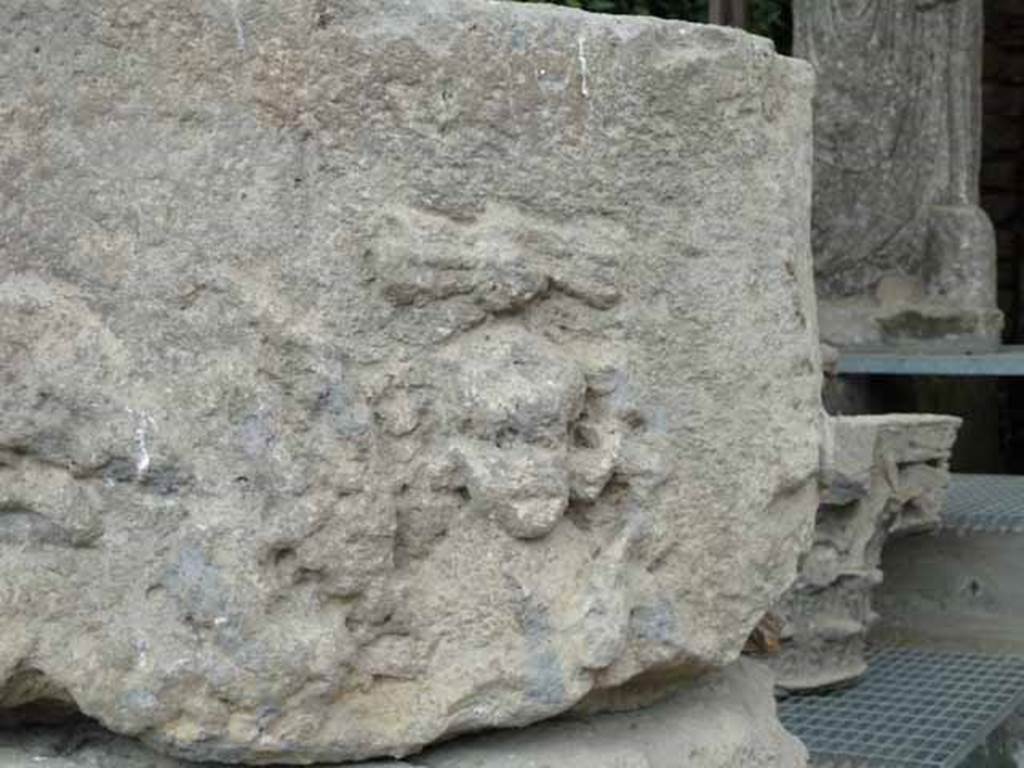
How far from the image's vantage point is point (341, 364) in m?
1.40

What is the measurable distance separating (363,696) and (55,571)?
0.84 feet

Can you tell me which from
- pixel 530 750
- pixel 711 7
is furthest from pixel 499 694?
pixel 711 7

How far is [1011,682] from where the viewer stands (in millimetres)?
3182

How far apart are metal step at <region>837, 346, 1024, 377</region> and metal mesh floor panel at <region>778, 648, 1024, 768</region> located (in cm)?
93

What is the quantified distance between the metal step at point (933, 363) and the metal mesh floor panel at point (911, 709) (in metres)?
0.93

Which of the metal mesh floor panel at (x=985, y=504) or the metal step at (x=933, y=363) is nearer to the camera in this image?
the metal mesh floor panel at (x=985, y=504)

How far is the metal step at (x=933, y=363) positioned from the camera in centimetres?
419

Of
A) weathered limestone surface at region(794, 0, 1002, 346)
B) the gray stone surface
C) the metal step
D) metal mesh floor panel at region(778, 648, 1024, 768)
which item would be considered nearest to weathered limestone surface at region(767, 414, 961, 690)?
metal mesh floor panel at region(778, 648, 1024, 768)

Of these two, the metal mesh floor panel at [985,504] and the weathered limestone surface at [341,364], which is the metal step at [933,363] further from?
the weathered limestone surface at [341,364]

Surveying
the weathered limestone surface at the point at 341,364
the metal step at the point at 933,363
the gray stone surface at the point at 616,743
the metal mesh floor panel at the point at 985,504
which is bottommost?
the metal mesh floor panel at the point at 985,504

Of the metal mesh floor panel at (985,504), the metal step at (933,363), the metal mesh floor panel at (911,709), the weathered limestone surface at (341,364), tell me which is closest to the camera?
the weathered limestone surface at (341,364)

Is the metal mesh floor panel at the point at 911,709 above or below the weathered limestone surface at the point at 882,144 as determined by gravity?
below

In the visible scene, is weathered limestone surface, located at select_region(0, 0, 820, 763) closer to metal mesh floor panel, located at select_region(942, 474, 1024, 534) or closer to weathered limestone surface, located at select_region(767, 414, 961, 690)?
weathered limestone surface, located at select_region(767, 414, 961, 690)

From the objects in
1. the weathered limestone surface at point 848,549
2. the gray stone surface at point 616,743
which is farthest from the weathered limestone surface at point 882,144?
the gray stone surface at point 616,743
